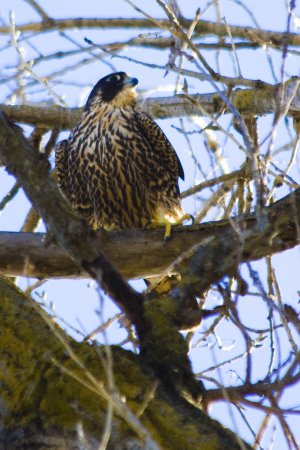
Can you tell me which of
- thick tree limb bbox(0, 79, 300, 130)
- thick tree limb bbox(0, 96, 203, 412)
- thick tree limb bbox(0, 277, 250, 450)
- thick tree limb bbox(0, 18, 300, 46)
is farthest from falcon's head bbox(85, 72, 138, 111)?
thick tree limb bbox(0, 277, 250, 450)

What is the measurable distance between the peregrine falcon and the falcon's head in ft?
0.52

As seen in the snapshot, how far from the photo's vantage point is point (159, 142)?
6.05 m

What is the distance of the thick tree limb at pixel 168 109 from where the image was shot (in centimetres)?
499

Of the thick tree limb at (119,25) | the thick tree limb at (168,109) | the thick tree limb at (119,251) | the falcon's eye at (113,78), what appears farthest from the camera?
the falcon's eye at (113,78)

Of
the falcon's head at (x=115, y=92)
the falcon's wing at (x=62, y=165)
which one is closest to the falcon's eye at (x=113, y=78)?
the falcon's head at (x=115, y=92)

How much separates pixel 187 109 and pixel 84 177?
1.00m

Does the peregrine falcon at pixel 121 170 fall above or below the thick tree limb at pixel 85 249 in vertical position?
above

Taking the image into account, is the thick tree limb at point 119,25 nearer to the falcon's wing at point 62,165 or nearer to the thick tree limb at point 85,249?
the falcon's wing at point 62,165

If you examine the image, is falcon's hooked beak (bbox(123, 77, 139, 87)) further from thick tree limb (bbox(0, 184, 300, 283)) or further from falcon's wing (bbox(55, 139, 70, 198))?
thick tree limb (bbox(0, 184, 300, 283))

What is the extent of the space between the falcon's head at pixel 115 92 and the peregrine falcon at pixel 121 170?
0.16m

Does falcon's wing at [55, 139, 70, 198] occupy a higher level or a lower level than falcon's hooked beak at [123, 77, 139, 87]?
lower

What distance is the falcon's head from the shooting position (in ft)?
20.9

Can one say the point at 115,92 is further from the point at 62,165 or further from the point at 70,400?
the point at 70,400

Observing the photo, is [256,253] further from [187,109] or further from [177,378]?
[187,109]
